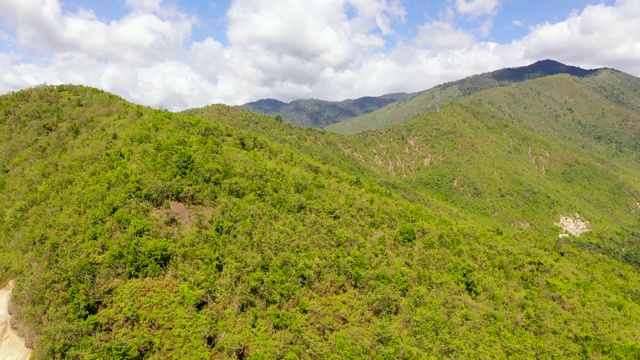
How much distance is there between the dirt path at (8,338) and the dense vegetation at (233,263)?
1.69 m

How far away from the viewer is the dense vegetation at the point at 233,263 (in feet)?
103

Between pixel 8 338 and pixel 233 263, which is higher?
pixel 233 263

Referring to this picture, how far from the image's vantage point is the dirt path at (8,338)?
30.1 metres

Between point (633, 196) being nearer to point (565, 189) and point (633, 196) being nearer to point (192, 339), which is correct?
point (565, 189)

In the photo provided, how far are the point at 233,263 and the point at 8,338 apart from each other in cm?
2089

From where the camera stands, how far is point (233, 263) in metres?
36.1

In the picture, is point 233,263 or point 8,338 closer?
point 8,338

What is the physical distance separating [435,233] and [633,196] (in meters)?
178

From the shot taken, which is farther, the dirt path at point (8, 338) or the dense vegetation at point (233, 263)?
the dense vegetation at point (233, 263)

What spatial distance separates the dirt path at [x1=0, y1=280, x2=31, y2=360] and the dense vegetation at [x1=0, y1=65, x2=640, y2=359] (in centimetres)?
169

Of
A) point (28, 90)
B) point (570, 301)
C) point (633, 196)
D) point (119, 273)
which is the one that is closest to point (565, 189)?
point (633, 196)

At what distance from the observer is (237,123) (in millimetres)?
116438

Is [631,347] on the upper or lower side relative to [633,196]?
upper

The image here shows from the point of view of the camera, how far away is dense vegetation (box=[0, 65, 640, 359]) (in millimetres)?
31266
